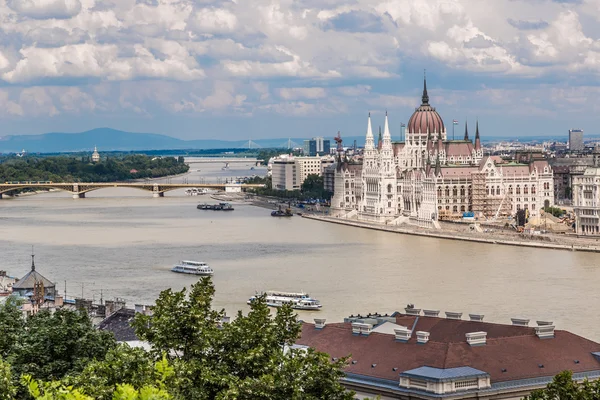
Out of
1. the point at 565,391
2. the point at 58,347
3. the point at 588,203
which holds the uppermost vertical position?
the point at 58,347

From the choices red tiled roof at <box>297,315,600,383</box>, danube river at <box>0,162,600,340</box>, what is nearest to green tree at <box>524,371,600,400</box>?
red tiled roof at <box>297,315,600,383</box>

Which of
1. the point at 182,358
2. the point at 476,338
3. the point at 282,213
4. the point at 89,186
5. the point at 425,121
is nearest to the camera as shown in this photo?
the point at 182,358

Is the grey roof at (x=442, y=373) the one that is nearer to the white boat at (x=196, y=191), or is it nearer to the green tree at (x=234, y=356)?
the green tree at (x=234, y=356)

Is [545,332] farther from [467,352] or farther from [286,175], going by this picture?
[286,175]

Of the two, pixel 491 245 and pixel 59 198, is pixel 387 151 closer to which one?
pixel 491 245

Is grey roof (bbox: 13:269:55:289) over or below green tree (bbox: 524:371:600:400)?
below

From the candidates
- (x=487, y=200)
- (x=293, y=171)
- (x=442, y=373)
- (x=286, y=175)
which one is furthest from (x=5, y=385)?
(x=293, y=171)

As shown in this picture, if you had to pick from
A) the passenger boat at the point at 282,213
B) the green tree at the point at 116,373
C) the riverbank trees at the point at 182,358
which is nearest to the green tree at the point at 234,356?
the riverbank trees at the point at 182,358

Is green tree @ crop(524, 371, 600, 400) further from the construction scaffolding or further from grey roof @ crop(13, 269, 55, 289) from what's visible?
the construction scaffolding
